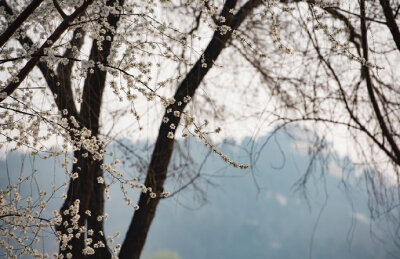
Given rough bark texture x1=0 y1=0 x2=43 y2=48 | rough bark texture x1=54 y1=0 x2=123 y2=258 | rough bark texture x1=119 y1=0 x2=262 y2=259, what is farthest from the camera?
rough bark texture x1=119 y1=0 x2=262 y2=259

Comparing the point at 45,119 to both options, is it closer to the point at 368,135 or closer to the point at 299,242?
the point at 368,135

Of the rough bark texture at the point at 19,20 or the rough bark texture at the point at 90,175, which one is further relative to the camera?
the rough bark texture at the point at 90,175

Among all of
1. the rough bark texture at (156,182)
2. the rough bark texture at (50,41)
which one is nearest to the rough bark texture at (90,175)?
the rough bark texture at (156,182)

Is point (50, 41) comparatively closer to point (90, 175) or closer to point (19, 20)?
point (19, 20)

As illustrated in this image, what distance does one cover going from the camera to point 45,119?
1.76 metres

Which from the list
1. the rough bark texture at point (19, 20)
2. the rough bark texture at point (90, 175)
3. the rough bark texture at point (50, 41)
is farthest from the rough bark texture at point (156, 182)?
the rough bark texture at point (19, 20)

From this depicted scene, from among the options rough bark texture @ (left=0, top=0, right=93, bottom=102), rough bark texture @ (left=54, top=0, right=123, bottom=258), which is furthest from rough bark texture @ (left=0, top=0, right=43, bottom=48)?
rough bark texture @ (left=54, top=0, right=123, bottom=258)

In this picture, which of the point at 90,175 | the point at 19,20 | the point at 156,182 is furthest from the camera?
the point at 156,182

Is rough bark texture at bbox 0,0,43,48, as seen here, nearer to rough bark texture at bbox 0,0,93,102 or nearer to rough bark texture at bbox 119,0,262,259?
rough bark texture at bbox 0,0,93,102

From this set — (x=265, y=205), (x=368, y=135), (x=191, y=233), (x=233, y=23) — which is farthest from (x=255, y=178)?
(x=191, y=233)

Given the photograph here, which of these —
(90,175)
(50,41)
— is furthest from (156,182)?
(50,41)

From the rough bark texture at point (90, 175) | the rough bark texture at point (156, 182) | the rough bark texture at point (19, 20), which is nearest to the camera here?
the rough bark texture at point (19, 20)

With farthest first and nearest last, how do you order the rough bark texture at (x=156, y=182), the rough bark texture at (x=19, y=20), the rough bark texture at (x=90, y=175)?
the rough bark texture at (x=156, y=182)
the rough bark texture at (x=90, y=175)
the rough bark texture at (x=19, y=20)

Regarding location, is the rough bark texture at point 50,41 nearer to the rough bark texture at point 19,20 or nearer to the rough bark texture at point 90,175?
the rough bark texture at point 19,20
